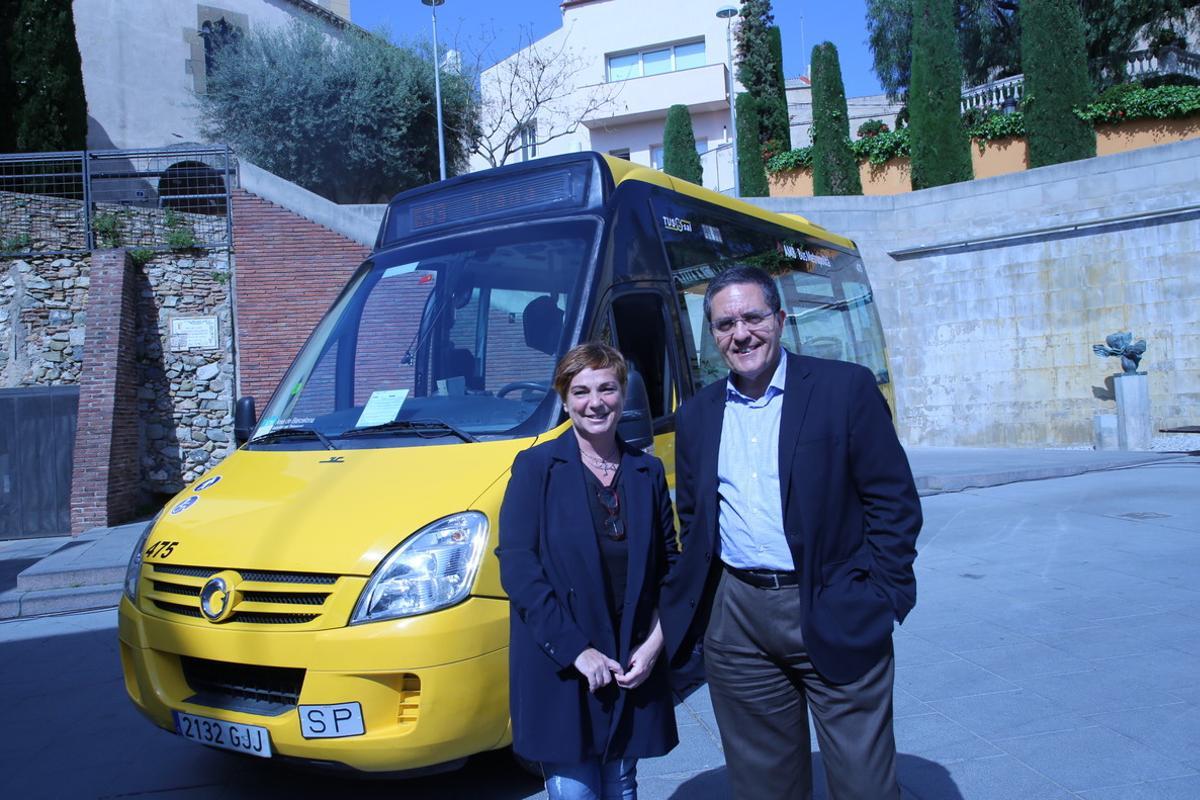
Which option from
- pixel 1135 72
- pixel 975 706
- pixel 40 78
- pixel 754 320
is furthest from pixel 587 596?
pixel 1135 72

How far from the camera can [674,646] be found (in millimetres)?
2488

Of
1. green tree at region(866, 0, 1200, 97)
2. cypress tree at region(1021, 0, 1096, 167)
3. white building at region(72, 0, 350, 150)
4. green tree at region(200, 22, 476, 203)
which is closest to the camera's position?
cypress tree at region(1021, 0, 1096, 167)

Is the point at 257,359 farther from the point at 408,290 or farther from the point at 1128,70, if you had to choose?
the point at 1128,70

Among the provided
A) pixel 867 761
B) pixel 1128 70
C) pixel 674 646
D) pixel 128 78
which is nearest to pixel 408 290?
pixel 674 646

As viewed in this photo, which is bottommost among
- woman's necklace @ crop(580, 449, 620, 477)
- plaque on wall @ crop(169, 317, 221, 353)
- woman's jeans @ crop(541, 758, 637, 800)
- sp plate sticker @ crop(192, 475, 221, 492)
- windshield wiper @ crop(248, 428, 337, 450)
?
woman's jeans @ crop(541, 758, 637, 800)

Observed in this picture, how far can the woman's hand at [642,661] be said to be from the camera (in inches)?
95.8

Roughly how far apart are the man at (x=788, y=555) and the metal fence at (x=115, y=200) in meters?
13.7

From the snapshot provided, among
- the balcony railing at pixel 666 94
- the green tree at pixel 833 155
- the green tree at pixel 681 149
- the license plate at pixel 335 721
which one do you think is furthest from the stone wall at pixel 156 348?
the balcony railing at pixel 666 94

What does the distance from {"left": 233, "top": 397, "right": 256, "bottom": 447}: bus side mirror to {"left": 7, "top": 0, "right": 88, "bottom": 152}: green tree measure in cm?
1776

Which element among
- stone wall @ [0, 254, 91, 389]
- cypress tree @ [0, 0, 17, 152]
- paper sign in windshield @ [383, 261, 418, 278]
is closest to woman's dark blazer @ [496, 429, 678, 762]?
paper sign in windshield @ [383, 261, 418, 278]

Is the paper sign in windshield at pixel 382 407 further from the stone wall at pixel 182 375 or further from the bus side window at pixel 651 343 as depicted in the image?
the stone wall at pixel 182 375

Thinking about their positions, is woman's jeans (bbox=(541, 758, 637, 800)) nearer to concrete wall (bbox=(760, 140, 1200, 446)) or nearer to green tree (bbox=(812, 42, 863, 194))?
concrete wall (bbox=(760, 140, 1200, 446))

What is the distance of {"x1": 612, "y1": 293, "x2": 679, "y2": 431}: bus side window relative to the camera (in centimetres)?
451

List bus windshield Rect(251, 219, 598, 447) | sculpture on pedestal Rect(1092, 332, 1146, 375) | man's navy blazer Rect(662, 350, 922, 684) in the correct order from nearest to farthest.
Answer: man's navy blazer Rect(662, 350, 922, 684) < bus windshield Rect(251, 219, 598, 447) < sculpture on pedestal Rect(1092, 332, 1146, 375)
